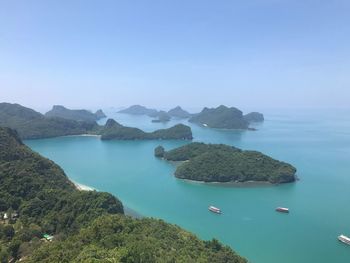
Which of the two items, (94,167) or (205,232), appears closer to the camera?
(205,232)

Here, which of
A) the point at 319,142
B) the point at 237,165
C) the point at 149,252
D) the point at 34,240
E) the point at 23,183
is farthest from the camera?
the point at 319,142

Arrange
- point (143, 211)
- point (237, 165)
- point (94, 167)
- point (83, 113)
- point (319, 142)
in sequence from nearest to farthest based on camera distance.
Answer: point (143, 211), point (237, 165), point (94, 167), point (319, 142), point (83, 113)

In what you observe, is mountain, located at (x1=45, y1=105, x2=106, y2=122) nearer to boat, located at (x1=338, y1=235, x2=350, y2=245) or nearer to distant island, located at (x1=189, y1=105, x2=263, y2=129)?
distant island, located at (x1=189, y1=105, x2=263, y2=129)

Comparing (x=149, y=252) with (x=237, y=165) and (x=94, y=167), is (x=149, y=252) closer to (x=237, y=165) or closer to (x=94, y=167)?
(x=237, y=165)

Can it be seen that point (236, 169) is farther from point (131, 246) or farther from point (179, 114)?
point (179, 114)

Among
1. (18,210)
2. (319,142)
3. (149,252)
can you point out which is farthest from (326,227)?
(319,142)

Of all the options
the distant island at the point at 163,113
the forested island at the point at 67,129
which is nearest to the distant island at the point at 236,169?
the forested island at the point at 67,129

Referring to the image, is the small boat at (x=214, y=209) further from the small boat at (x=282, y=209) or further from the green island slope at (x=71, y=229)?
the green island slope at (x=71, y=229)
